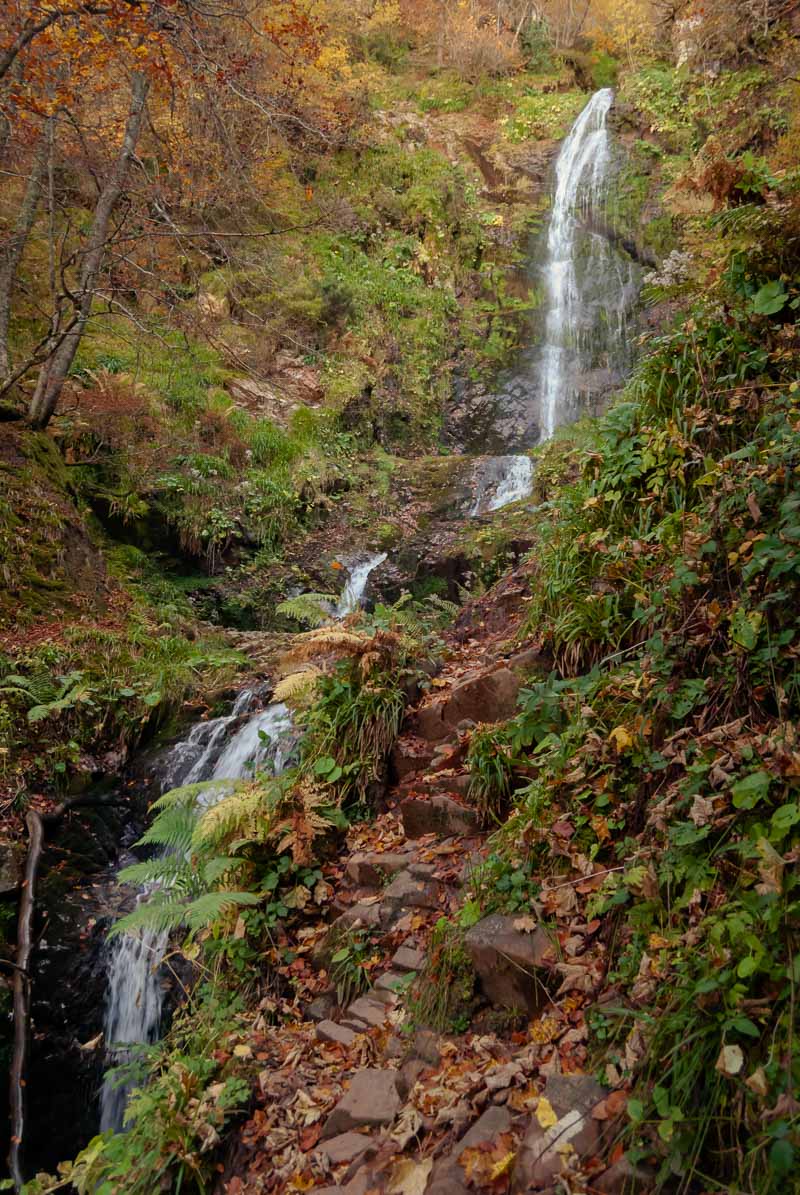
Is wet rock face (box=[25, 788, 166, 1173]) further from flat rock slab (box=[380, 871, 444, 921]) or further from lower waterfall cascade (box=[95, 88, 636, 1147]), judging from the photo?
flat rock slab (box=[380, 871, 444, 921])

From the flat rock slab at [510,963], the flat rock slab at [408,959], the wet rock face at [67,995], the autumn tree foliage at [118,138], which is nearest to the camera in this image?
the flat rock slab at [510,963]

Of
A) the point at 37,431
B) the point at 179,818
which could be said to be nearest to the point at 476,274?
the point at 37,431

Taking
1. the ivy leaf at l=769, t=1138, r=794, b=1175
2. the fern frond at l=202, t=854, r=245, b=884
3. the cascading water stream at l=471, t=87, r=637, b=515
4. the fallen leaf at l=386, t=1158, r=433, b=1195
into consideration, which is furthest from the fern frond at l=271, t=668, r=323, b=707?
the cascading water stream at l=471, t=87, r=637, b=515

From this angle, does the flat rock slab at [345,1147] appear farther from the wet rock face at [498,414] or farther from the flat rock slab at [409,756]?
the wet rock face at [498,414]

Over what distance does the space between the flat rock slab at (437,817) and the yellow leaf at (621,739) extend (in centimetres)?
117

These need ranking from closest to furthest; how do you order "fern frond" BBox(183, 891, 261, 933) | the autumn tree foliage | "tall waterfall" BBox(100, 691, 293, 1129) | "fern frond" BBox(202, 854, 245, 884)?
"fern frond" BBox(183, 891, 261, 933)
"fern frond" BBox(202, 854, 245, 884)
"tall waterfall" BBox(100, 691, 293, 1129)
the autumn tree foliage

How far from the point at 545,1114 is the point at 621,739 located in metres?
1.36

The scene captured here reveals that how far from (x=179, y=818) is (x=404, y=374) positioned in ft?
36.6

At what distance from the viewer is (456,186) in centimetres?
1659

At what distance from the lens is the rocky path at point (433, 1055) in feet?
7.12

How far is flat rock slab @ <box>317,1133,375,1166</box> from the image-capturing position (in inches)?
103

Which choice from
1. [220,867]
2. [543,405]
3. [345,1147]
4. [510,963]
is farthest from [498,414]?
[345,1147]

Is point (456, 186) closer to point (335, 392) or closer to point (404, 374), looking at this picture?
point (404, 374)

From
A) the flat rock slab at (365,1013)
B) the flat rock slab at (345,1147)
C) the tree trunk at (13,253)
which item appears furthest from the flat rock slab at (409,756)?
the tree trunk at (13,253)
